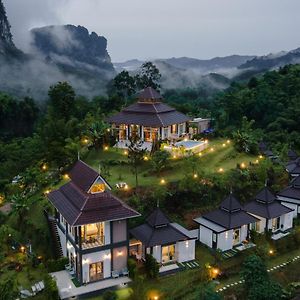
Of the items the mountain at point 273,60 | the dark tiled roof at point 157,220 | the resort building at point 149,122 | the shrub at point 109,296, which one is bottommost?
the shrub at point 109,296

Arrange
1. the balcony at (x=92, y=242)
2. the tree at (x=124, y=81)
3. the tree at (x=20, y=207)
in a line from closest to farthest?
the balcony at (x=92, y=242), the tree at (x=20, y=207), the tree at (x=124, y=81)

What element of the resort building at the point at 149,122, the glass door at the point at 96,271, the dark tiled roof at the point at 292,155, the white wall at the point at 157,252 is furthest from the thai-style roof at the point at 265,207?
the dark tiled roof at the point at 292,155

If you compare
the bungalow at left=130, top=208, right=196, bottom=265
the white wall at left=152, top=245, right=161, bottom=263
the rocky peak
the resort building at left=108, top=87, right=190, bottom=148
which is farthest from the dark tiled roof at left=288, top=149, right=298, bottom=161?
the rocky peak

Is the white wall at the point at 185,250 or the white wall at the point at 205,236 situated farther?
the white wall at the point at 205,236

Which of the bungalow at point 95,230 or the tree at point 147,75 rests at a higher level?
the tree at point 147,75

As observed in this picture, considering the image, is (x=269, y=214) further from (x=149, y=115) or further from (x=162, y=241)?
(x=149, y=115)

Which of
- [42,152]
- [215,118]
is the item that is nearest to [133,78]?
[215,118]

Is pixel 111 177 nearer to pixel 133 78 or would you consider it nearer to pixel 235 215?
pixel 235 215

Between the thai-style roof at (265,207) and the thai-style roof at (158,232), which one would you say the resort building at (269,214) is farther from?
the thai-style roof at (158,232)

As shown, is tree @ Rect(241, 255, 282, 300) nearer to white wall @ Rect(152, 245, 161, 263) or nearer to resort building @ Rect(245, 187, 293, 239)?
white wall @ Rect(152, 245, 161, 263)
